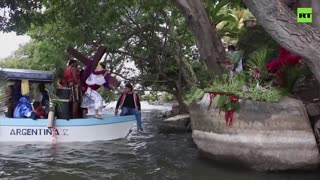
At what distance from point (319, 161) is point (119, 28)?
12.3m

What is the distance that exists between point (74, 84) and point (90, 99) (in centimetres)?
85

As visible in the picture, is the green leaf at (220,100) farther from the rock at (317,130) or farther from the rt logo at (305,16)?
the rt logo at (305,16)

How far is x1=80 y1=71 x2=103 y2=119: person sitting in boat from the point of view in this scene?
1375 centimetres

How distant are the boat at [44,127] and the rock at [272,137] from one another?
5304 mm

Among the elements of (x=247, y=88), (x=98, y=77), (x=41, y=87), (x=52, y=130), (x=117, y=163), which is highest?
(x=98, y=77)

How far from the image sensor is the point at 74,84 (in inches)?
523

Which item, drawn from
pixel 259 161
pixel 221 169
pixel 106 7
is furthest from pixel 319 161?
pixel 106 7

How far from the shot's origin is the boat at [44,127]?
13.0 metres

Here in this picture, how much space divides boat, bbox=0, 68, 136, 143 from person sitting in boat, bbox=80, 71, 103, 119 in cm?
46

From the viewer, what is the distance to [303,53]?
7.44m

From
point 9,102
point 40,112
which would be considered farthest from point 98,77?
point 9,102

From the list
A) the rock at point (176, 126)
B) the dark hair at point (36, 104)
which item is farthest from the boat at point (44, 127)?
the rock at point (176, 126)

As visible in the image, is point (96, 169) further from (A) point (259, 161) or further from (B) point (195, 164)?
(A) point (259, 161)

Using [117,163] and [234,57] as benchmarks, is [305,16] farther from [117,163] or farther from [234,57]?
[117,163]
